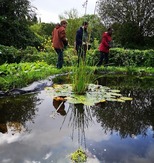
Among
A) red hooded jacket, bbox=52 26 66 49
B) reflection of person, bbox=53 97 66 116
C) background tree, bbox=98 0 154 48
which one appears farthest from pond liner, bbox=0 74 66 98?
background tree, bbox=98 0 154 48

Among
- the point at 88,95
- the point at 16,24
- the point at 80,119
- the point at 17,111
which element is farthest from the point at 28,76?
the point at 16,24

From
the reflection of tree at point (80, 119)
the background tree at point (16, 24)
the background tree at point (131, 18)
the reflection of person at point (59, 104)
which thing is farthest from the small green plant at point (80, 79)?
the background tree at point (131, 18)

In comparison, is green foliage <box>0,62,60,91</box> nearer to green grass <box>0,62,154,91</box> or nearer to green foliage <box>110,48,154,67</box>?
green grass <box>0,62,154,91</box>

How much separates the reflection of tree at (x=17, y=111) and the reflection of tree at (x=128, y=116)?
3.19ft

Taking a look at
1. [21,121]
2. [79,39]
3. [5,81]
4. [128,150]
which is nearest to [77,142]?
[128,150]

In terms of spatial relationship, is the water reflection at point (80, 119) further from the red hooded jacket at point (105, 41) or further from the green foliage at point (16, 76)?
the red hooded jacket at point (105, 41)

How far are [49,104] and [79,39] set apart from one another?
4.14 meters

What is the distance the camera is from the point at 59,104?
14.6 ft

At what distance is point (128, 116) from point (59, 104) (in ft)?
3.69

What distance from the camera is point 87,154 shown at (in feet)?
8.61

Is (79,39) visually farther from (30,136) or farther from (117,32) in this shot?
(117,32)

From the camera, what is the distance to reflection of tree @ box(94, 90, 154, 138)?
11.3 feet

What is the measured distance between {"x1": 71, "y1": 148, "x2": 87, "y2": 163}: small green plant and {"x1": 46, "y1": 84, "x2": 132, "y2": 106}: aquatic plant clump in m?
1.71

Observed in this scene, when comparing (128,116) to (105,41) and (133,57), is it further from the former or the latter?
(133,57)
